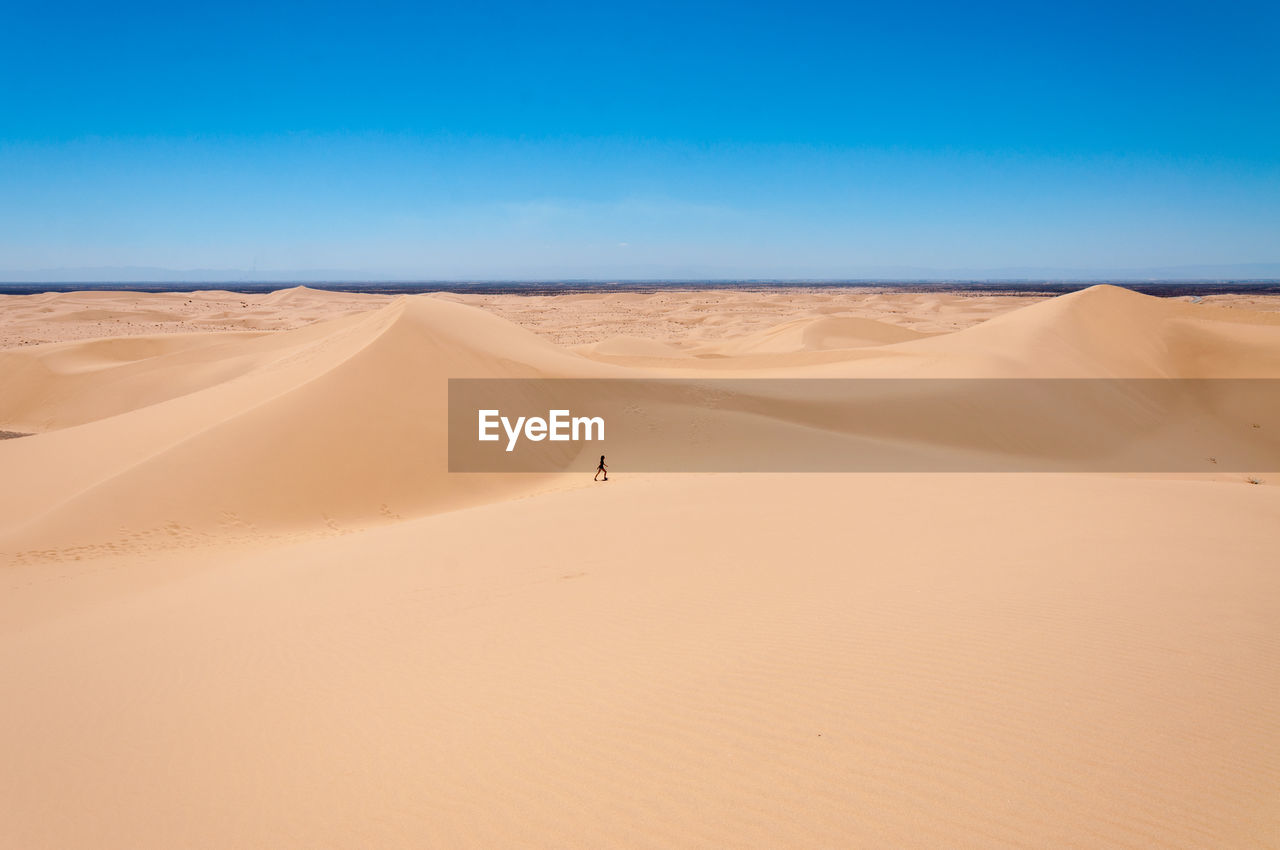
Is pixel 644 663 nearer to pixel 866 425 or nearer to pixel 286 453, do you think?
pixel 286 453

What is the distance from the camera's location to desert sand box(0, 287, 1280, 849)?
3.09 meters

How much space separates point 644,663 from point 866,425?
Answer: 16363 mm

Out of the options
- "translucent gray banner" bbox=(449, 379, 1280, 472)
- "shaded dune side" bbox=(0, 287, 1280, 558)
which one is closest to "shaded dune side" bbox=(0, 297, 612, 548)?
"shaded dune side" bbox=(0, 287, 1280, 558)

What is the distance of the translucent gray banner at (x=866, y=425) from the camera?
15.9 m

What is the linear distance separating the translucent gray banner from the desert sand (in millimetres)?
3061

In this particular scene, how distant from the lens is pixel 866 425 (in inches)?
766

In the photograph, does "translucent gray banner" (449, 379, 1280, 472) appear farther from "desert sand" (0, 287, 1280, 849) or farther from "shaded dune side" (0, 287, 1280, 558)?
"desert sand" (0, 287, 1280, 849)

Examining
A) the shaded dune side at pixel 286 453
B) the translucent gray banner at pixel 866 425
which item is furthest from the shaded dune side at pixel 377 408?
the translucent gray banner at pixel 866 425

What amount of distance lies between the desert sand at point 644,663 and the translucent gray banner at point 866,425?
3.06m

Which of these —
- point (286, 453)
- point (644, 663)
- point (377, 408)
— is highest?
point (377, 408)

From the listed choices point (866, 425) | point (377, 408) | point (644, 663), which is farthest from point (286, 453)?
point (866, 425)

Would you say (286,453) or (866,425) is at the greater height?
(866,425)

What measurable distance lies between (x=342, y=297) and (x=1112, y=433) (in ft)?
248

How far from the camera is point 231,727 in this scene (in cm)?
425
